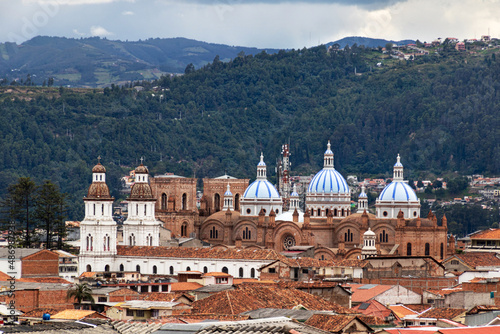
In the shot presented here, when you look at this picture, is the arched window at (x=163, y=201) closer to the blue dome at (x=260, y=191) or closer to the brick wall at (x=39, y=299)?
the blue dome at (x=260, y=191)

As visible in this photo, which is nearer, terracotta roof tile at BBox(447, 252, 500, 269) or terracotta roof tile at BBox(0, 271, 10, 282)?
terracotta roof tile at BBox(0, 271, 10, 282)

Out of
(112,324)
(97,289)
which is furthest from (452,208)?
(112,324)

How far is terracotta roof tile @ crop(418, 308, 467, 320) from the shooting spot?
5781 centimetres

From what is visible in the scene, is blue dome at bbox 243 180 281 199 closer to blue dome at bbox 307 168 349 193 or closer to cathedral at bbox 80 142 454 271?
cathedral at bbox 80 142 454 271

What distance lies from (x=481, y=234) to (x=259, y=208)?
19.6 metres

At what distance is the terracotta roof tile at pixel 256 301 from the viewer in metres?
55.2

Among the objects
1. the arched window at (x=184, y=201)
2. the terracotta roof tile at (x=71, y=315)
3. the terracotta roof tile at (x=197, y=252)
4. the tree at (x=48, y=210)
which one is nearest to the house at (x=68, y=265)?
the terracotta roof tile at (x=197, y=252)

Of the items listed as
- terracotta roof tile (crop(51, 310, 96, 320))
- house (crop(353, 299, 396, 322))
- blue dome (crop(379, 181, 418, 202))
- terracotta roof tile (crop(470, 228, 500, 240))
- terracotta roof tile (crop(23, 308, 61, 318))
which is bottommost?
house (crop(353, 299, 396, 322))

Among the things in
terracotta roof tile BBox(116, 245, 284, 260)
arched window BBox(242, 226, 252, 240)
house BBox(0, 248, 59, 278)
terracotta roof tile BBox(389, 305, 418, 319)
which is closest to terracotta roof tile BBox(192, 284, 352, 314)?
terracotta roof tile BBox(389, 305, 418, 319)

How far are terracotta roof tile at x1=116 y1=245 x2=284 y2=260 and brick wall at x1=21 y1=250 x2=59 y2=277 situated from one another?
11.9 metres

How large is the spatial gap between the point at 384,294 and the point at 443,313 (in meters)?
10.5

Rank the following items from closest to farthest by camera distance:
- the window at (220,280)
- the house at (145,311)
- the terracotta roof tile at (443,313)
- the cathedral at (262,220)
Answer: the house at (145,311) → the terracotta roof tile at (443,313) → the window at (220,280) → the cathedral at (262,220)

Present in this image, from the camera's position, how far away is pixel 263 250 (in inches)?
3716

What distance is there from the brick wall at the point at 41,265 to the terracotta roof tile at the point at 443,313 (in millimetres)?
32158
